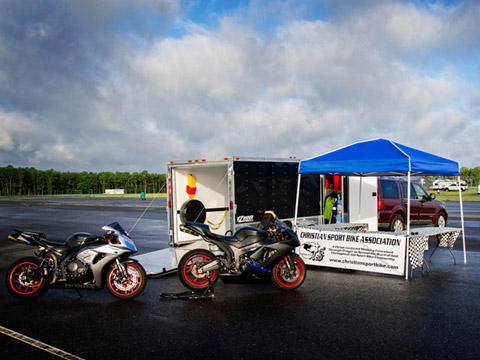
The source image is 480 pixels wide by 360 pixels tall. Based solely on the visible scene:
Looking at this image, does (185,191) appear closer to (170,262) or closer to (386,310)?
(170,262)

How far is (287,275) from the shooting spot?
684 cm

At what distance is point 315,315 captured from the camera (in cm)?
544

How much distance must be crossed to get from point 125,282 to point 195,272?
110cm

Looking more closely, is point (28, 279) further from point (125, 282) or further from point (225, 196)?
point (225, 196)

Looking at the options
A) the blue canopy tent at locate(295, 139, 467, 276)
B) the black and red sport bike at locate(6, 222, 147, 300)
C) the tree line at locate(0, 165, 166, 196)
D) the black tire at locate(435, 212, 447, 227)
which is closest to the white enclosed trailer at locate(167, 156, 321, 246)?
the blue canopy tent at locate(295, 139, 467, 276)

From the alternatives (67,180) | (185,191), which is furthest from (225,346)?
(67,180)

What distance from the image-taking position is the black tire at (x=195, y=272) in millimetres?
6590

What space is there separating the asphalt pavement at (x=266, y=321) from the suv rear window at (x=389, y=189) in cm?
597

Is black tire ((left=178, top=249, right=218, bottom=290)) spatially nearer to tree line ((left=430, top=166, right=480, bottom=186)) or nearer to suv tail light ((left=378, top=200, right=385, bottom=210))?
suv tail light ((left=378, top=200, right=385, bottom=210))

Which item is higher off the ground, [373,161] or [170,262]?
[373,161]

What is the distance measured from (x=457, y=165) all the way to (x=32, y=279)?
8663 mm

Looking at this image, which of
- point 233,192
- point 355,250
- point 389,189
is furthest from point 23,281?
point 389,189

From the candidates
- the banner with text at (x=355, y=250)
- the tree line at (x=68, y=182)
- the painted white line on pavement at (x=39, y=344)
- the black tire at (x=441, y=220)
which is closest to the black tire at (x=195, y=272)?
the painted white line on pavement at (x=39, y=344)

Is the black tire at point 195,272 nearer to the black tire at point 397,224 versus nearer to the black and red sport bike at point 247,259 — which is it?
the black and red sport bike at point 247,259
